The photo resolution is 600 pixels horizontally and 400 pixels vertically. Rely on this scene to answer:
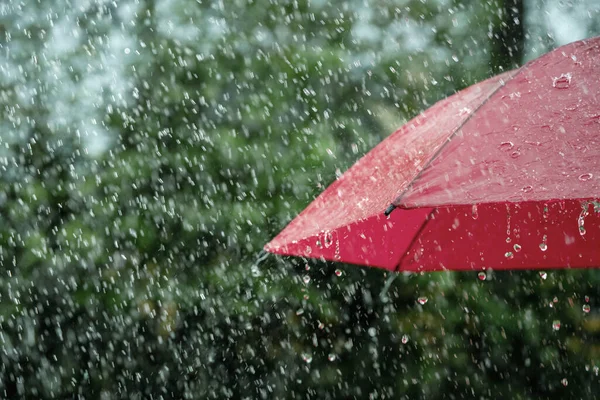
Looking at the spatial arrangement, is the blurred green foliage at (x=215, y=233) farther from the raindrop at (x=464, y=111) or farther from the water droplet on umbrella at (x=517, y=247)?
the raindrop at (x=464, y=111)

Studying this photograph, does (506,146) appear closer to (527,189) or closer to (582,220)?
(527,189)

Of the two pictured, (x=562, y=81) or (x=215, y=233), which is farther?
(x=215, y=233)

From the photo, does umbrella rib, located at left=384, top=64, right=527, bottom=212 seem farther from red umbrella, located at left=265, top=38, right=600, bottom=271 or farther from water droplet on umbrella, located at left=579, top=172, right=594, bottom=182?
water droplet on umbrella, located at left=579, top=172, right=594, bottom=182

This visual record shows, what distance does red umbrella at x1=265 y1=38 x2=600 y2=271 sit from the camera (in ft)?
4.05

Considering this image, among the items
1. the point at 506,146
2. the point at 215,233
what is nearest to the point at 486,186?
the point at 506,146

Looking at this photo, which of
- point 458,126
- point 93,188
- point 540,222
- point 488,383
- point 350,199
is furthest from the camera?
point 488,383

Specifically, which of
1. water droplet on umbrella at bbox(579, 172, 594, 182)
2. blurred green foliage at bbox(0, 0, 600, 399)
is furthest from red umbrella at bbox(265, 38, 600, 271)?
blurred green foliage at bbox(0, 0, 600, 399)

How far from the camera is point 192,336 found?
157 inches

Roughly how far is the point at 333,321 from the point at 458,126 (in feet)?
8.43

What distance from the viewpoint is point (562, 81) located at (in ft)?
5.08

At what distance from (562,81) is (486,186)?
51 centimetres

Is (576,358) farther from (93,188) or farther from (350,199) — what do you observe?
(93,188)

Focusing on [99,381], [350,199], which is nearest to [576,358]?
[350,199]

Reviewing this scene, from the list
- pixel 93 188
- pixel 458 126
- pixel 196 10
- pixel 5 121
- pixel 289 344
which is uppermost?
pixel 458 126
